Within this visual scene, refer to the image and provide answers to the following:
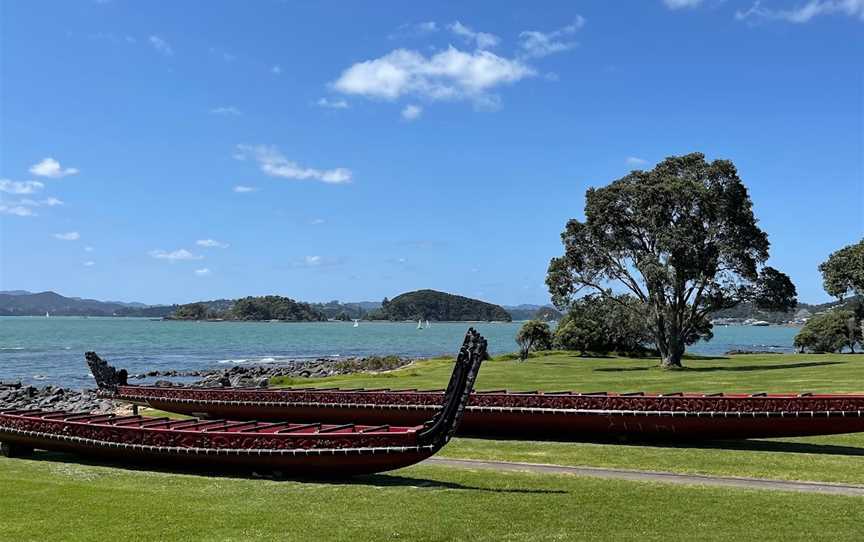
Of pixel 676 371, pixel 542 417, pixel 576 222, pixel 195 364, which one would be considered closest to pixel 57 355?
pixel 195 364

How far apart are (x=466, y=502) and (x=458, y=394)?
2.32 m

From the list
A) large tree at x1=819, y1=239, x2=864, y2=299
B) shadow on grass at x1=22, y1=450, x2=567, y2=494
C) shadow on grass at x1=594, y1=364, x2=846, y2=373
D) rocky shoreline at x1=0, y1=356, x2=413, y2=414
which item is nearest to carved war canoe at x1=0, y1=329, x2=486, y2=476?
shadow on grass at x1=22, y1=450, x2=567, y2=494

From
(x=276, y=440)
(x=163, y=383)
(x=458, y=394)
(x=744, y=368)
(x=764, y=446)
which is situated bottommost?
(x=163, y=383)

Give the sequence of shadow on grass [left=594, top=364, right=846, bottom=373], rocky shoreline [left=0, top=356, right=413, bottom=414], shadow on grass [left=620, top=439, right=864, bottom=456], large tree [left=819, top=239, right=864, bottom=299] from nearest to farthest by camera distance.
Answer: shadow on grass [left=620, top=439, right=864, bottom=456], rocky shoreline [left=0, top=356, right=413, bottom=414], shadow on grass [left=594, top=364, right=846, bottom=373], large tree [left=819, top=239, right=864, bottom=299]

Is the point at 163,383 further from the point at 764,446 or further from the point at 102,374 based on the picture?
the point at 764,446

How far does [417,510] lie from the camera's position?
1252 centimetres

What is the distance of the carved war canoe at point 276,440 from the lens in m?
14.8

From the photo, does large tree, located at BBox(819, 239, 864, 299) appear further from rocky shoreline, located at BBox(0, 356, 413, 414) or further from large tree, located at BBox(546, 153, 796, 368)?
rocky shoreline, located at BBox(0, 356, 413, 414)

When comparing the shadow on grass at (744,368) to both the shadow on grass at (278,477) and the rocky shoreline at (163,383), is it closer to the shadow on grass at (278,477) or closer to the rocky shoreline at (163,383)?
the rocky shoreline at (163,383)

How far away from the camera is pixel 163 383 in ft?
185

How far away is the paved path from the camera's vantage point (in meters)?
14.2

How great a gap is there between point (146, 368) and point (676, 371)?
55570 mm

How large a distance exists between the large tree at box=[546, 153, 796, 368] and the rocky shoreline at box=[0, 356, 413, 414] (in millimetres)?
23583

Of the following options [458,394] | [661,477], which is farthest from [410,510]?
[661,477]
